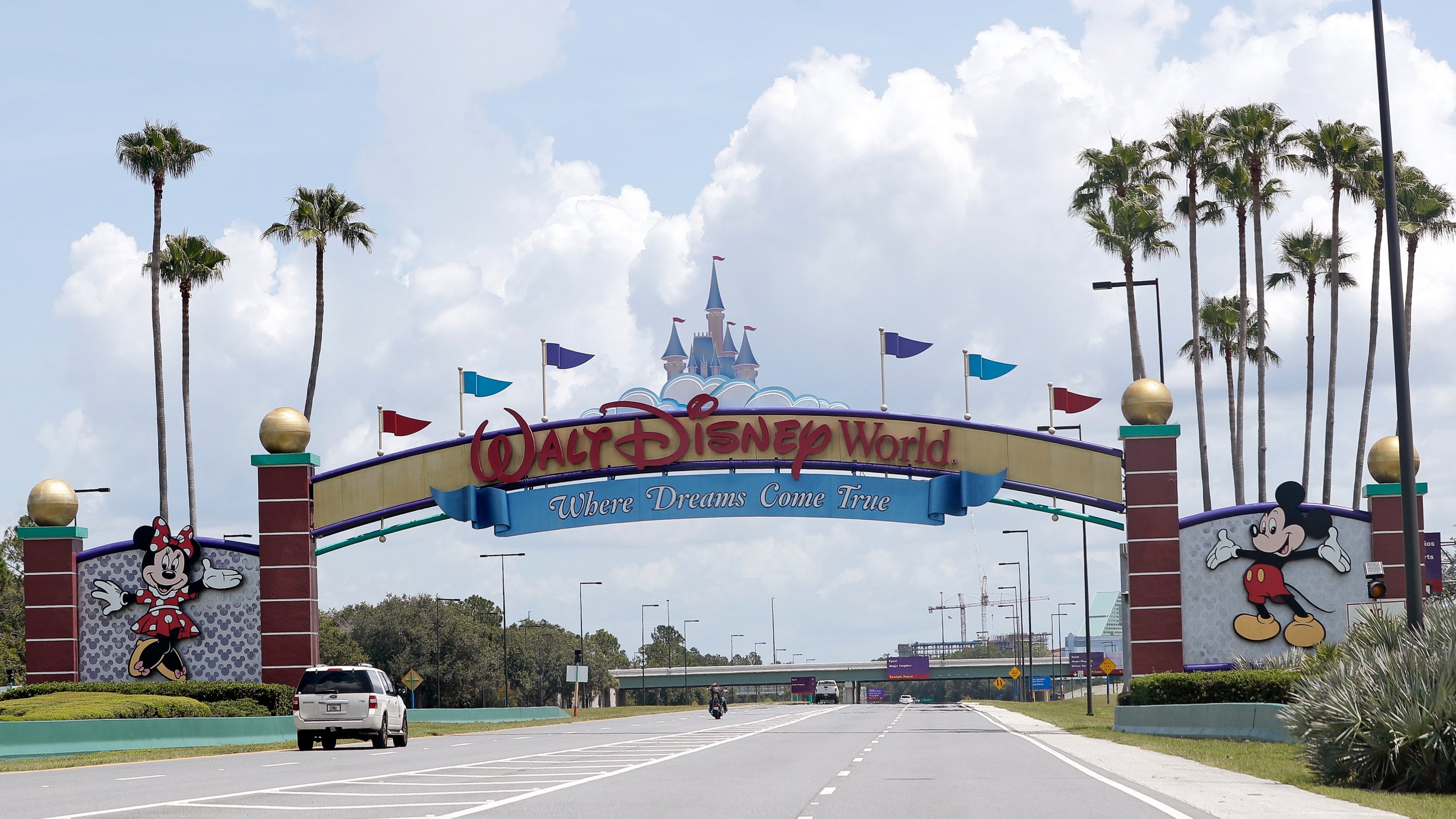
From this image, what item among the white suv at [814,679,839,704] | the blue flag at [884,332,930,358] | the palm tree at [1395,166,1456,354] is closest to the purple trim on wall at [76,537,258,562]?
the blue flag at [884,332,930,358]

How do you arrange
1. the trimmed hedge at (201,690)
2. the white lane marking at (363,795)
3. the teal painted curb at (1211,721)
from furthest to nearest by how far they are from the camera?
the trimmed hedge at (201,690) → the teal painted curb at (1211,721) → the white lane marking at (363,795)

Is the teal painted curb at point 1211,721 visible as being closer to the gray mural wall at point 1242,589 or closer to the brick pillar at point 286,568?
the gray mural wall at point 1242,589

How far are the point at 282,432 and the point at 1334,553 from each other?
2850 centimetres

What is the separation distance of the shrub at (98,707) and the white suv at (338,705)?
3990 millimetres

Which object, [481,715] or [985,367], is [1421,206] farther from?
[481,715]

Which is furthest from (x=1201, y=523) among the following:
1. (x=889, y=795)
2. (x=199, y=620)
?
(x=199, y=620)

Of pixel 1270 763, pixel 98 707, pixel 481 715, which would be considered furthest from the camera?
pixel 481 715

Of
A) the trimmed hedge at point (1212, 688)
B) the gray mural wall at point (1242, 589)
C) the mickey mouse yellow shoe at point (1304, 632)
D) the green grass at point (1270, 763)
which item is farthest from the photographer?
the gray mural wall at point (1242, 589)

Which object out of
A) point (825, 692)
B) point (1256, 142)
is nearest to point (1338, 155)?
point (1256, 142)

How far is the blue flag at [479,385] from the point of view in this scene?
46438mm

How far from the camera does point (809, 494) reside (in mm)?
43281

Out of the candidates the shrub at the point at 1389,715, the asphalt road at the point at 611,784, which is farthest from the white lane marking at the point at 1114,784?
the shrub at the point at 1389,715

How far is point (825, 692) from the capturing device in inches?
5945

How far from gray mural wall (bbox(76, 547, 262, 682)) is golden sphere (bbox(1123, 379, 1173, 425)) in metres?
24.3
